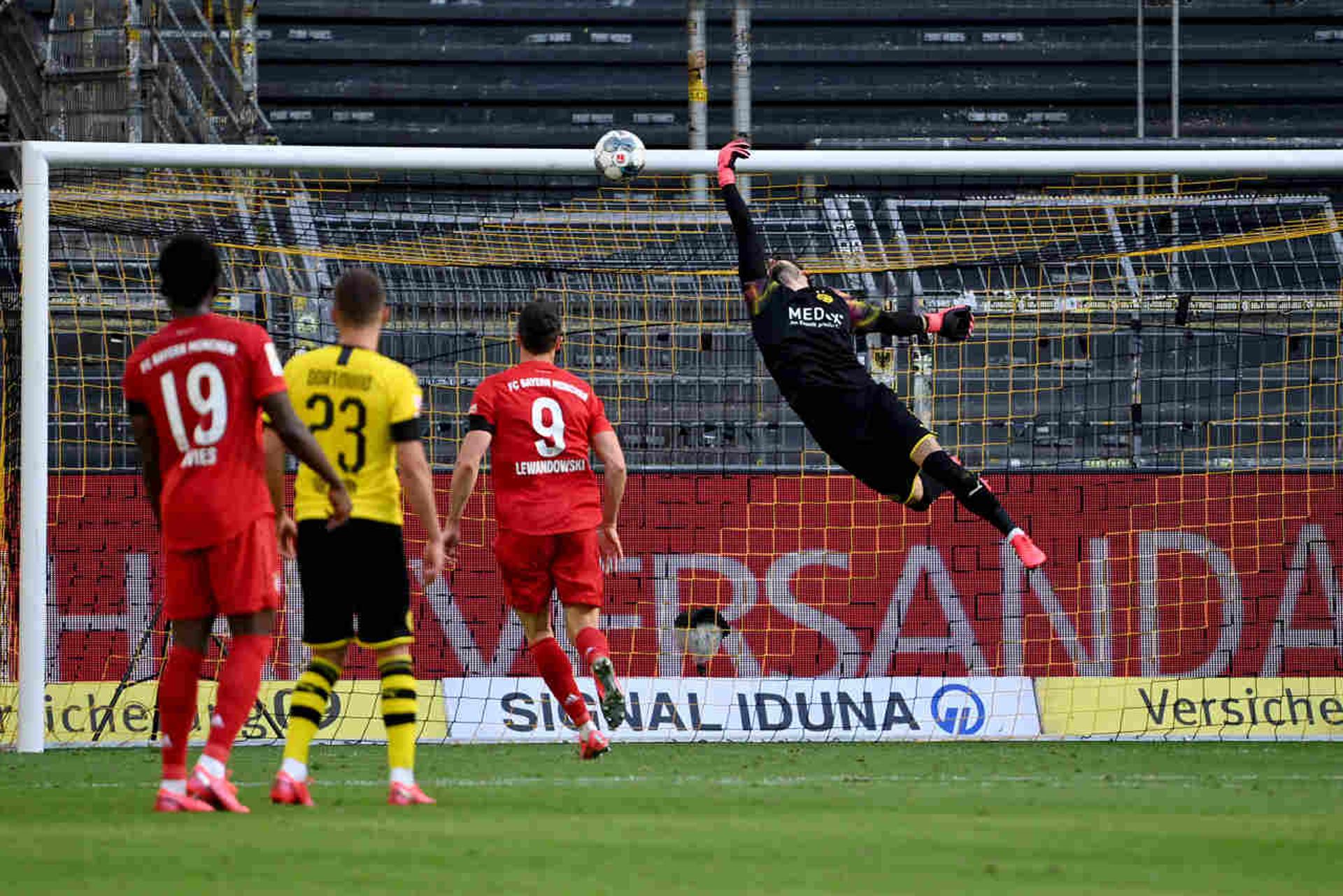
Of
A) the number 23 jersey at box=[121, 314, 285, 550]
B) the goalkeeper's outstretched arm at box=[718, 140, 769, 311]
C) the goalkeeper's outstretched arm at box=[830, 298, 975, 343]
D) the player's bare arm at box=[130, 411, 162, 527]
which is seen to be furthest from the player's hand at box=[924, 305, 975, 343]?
the player's bare arm at box=[130, 411, 162, 527]

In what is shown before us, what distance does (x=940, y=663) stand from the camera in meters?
10.8

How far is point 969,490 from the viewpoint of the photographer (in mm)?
8727

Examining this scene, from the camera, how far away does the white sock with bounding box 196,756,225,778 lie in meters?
5.57

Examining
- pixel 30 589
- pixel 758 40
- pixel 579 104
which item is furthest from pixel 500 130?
pixel 30 589

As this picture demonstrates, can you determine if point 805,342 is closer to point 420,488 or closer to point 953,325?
point 953,325

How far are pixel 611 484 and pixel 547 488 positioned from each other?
0.29 metres

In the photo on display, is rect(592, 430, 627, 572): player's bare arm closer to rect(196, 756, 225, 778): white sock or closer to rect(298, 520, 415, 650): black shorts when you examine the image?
rect(298, 520, 415, 650): black shorts

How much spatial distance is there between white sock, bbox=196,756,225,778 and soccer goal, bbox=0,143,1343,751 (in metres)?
3.73

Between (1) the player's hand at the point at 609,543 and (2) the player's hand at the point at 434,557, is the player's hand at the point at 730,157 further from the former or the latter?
(2) the player's hand at the point at 434,557

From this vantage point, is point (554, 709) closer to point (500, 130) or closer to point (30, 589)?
point (30, 589)

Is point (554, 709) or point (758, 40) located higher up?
point (758, 40)

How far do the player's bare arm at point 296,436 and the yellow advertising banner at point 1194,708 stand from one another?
5.93 metres

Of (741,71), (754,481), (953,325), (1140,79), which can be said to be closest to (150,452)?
(953,325)

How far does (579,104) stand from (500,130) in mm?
1218
